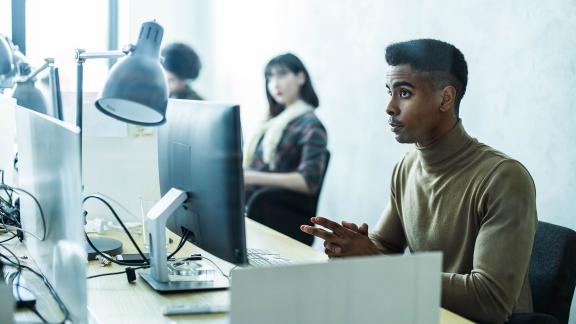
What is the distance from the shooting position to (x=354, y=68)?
3.67 metres

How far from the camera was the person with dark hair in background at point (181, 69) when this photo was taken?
422 cm

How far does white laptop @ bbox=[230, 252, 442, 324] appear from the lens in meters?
0.99

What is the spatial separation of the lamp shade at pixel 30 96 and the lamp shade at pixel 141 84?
96cm

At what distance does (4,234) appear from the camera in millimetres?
2098

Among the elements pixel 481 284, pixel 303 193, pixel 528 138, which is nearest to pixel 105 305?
pixel 481 284

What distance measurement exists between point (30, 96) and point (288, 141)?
1.44 metres

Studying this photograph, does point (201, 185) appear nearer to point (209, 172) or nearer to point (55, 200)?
point (209, 172)

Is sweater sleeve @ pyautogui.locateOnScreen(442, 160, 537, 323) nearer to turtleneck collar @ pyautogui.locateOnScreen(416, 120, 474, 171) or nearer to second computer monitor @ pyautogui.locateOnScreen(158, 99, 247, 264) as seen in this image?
turtleneck collar @ pyautogui.locateOnScreen(416, 120, 474, 171)

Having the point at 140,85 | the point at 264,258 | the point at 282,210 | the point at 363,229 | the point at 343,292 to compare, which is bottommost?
the point at 282,210

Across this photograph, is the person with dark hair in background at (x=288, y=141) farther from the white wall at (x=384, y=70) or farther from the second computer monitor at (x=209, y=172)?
the second computer monitor at (x=209, y=172)

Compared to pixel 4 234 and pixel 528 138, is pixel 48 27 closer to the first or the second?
pixel 4 234

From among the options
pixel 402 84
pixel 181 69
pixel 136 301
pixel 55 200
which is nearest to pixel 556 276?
pixel 402 84

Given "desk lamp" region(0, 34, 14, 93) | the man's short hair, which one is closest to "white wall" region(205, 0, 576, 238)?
the man's short hair

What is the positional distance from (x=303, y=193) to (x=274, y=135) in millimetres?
508
